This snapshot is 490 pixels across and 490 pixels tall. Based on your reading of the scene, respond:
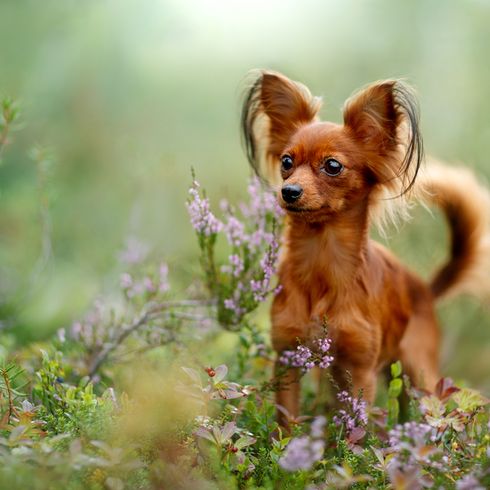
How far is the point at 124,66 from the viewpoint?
8062mm

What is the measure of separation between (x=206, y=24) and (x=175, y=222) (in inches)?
133

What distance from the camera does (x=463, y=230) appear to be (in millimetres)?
3684

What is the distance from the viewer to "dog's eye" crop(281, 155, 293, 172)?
271 centimetres

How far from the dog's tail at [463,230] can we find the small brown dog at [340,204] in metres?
0.52

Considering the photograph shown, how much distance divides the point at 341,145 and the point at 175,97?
19.6 feet

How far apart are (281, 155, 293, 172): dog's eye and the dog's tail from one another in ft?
3.56

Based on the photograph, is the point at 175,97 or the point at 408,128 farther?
the point at 175,97

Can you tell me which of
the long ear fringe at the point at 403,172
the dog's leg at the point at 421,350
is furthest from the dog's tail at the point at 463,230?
the long ear fringe at the point at 403,172

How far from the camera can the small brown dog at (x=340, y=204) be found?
2641 millimetres

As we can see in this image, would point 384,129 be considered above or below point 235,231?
above

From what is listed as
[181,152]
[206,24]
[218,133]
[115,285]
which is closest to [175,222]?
[115,285]

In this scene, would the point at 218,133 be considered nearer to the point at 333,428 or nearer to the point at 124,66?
the point at 124,66

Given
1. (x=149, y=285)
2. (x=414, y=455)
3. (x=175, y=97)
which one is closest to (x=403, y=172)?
(x=414, y=455)

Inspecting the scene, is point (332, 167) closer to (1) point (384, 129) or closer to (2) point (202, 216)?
(1) point (384, 129)
